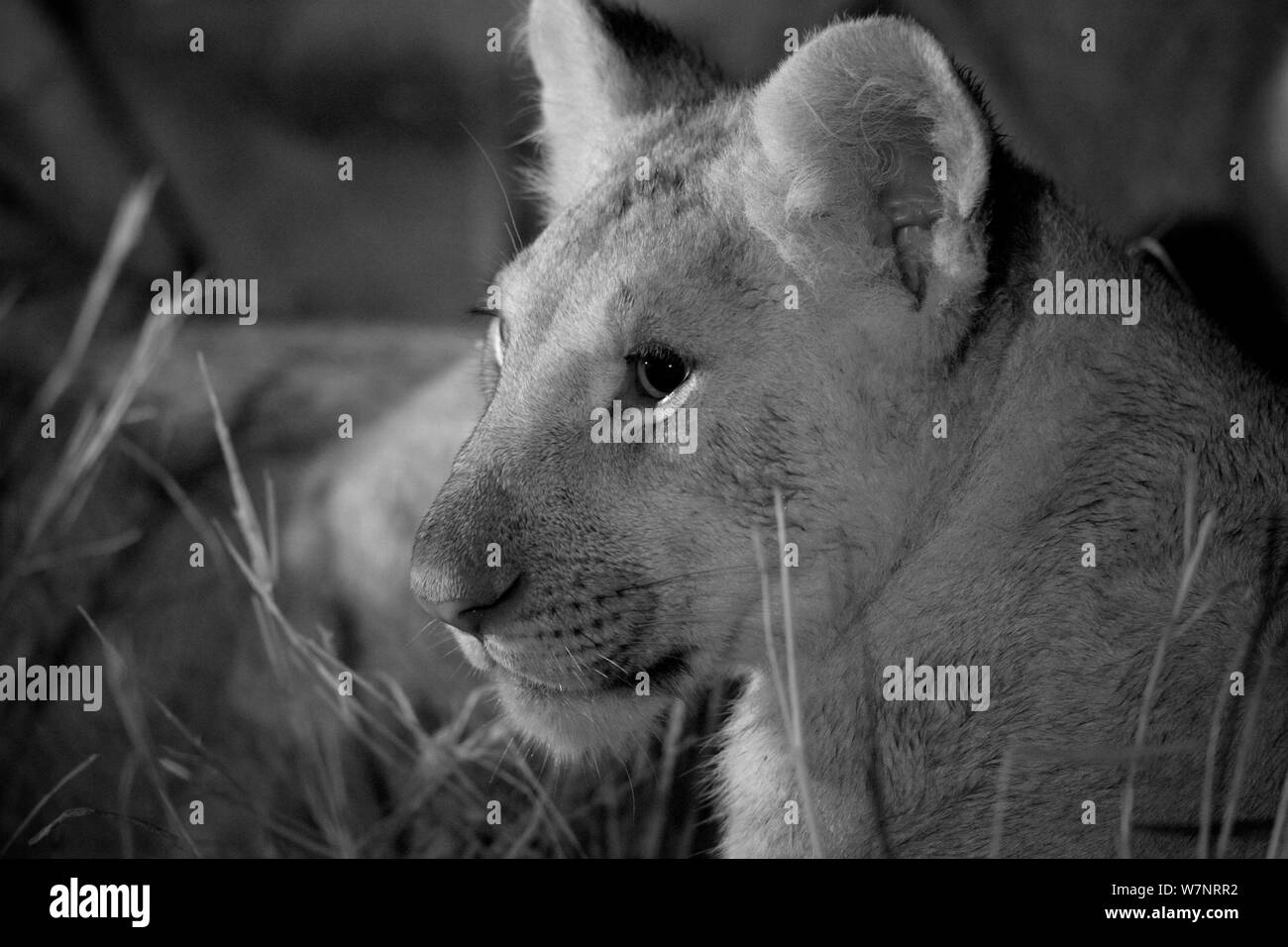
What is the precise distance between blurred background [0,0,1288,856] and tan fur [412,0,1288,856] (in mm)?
485

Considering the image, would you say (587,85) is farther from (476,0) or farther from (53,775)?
(476,0)

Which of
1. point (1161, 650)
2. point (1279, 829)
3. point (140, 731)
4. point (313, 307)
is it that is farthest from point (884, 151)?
point (313, 307)

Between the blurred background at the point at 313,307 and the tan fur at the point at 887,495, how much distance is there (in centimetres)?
48

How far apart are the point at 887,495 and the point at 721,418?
11.4 inches

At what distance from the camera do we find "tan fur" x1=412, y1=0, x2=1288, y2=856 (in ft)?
7.06

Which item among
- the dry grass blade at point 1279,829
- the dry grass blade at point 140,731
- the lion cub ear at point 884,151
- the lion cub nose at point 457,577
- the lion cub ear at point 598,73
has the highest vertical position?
the lion cub ear at point 598,73

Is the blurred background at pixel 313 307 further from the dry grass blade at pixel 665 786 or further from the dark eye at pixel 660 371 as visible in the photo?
the dark eye at pixel 660 371

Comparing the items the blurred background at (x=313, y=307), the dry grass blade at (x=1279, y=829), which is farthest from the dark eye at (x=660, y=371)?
the dry grass blade at (x=1279, y=829)

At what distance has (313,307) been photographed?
5270 millimetres

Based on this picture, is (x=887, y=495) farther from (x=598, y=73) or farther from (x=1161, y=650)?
(x=598, y=73)

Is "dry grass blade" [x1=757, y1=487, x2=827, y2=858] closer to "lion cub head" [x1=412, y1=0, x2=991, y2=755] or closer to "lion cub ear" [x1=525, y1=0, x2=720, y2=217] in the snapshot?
"lion cub head" [x1=412, y1=0, x2=991, y2=755]

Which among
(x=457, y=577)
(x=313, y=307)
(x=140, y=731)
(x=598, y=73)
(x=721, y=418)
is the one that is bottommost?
(x=140, y=731)

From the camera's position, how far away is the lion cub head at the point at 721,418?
7.25 ft

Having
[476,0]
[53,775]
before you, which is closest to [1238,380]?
[53,775]
